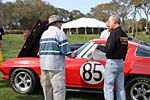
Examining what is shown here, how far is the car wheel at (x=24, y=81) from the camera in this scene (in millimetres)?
7214

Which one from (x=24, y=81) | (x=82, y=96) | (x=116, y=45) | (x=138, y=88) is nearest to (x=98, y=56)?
(x=138, y=88)

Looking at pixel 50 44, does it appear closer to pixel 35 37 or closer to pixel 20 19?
pixel 35 37

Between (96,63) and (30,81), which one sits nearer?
(96,63)

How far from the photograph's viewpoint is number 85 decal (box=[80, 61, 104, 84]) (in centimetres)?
644

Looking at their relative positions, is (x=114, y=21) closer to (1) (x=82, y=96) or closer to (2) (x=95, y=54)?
(2) (x=95, y=54)

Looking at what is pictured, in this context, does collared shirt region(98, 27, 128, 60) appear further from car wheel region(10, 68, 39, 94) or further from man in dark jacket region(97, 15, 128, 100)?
car wheel region(10, 68, 39, 94)

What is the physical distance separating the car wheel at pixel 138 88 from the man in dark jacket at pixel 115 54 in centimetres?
62

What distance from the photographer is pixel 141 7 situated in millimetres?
59375

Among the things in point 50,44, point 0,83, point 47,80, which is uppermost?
point 50,44

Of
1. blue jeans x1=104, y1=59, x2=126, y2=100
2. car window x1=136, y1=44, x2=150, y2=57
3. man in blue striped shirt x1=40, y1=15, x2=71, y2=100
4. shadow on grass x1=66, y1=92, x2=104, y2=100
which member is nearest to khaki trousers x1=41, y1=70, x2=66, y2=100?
man in blue striped shirt x1=40, y1=15, x2=71, y2=100

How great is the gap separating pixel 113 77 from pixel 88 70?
0.96 m

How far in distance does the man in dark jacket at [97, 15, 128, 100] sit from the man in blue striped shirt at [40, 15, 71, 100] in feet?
2.32

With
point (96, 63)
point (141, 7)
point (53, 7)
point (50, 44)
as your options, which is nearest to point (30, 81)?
point (96, 63)

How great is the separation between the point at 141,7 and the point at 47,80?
55.9m
